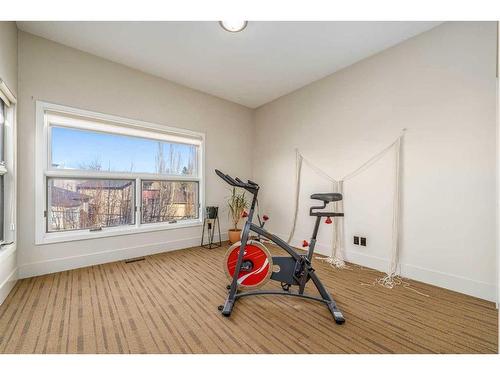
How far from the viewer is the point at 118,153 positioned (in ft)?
10.3

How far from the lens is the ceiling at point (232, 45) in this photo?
7.57 ft

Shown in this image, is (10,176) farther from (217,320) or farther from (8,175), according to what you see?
(217,320)

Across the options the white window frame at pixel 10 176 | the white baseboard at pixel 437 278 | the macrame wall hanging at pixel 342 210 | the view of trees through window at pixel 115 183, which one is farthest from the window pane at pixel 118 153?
the white baseboard at pixel 437 278

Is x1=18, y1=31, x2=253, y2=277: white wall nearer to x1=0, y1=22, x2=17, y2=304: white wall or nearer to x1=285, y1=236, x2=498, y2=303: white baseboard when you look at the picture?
x1=0, y1=22, x2=17, y2=304: white wall

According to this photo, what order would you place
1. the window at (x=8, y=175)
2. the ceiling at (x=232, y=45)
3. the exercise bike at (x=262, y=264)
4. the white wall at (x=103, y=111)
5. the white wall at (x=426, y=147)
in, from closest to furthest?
the exercise bike at (x=262, y=264) < the white wall at (x=426, y=147) < the window at (x=8, y=175) < the ceiling at (x=232, y=45) < the white wall at (x=103, y=111)

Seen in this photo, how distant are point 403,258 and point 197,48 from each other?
3.57 m

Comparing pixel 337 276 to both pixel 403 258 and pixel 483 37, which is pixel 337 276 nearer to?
pixel 403 258

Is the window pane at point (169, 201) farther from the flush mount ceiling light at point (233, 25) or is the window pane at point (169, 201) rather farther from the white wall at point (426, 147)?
the flush mount ceiling light at point (233, 25)

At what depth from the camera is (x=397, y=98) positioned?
2.57 m

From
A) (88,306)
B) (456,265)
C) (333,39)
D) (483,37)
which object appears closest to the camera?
(88,306)

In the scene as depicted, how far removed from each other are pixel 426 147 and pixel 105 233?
4129 mm

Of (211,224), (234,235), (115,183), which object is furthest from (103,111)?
(234,235)

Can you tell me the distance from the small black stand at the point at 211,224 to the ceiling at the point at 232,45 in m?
2.19

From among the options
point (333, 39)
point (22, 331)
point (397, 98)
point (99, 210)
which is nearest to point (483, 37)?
point (397, 98)
